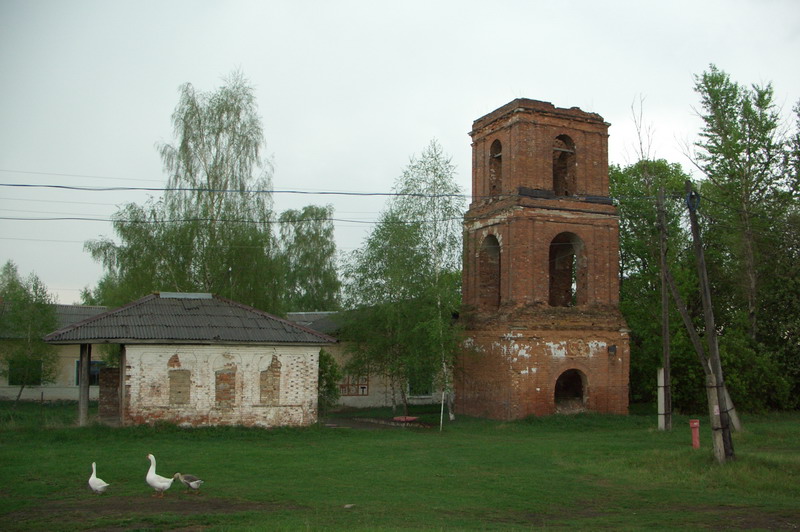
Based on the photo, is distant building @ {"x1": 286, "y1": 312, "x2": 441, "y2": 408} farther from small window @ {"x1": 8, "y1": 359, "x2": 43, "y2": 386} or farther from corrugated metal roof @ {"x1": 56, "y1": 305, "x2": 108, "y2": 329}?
corrugated metal roof @ {"x1": 56, "y1": 305, "x2": 108, "y2": 329}

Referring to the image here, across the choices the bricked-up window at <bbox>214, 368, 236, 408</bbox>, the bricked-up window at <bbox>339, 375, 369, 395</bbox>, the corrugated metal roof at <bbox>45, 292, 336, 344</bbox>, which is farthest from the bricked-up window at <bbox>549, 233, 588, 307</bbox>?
the bricked-up window at <bbox>214, 368, 236, 408</bbox>

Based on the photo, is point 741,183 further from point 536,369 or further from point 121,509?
point 121,509

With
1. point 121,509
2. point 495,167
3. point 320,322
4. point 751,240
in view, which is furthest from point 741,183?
point 121,509

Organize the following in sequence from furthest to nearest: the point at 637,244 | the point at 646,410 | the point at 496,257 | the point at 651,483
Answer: the point at 637,244 < the point at 646,410 < the point at 496,257 < the point at 651,483

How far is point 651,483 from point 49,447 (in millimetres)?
14257

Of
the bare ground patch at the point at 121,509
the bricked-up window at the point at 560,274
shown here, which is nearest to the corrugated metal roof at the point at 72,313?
the bricked-up window at the point at 560,274

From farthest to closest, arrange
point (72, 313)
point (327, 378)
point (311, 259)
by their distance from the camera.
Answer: point (311, 259), point (72, 313), point (327, 378)

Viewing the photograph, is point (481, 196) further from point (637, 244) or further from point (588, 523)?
Result: point (588, 523)

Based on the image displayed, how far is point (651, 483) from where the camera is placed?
46.8 feet

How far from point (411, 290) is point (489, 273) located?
13.1 feet

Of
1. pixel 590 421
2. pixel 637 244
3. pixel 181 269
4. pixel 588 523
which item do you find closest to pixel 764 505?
pixel 588 523

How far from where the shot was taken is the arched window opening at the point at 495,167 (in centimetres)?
2866

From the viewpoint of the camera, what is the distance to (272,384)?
22.3 m

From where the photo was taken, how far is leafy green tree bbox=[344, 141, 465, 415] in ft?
84.8
